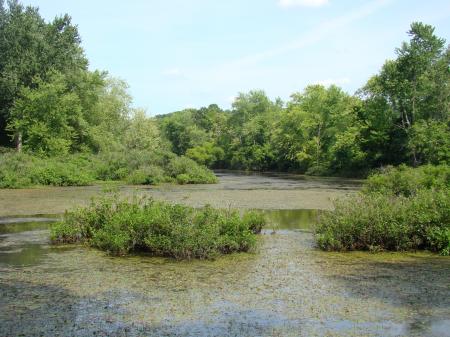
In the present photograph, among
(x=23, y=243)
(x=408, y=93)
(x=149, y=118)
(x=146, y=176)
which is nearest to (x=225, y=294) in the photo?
(x=23, y=243)

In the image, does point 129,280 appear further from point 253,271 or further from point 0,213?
point 0,213

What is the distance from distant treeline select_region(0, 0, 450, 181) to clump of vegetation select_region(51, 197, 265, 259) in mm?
25070

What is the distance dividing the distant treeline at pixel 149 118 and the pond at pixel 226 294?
2785 cm

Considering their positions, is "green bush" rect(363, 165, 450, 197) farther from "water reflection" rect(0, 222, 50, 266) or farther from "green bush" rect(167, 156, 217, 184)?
"green bush" rect(167, 156, 217, 184)

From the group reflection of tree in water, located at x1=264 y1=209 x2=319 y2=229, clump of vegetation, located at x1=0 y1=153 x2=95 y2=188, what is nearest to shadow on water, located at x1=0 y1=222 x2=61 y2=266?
reflection of tree in water, located at x1=264 y1=209 x2=319 y2=229

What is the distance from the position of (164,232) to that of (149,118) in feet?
220

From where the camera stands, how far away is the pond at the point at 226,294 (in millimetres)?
7086

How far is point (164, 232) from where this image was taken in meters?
12.2

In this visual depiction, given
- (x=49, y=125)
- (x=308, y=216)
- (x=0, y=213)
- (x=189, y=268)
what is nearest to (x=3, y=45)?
(x=49, y=125)

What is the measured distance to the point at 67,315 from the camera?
759 centimetres

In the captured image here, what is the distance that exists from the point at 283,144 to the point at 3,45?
1823 inches

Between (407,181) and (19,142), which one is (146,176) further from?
(407,181)

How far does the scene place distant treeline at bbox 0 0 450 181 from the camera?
4234cm

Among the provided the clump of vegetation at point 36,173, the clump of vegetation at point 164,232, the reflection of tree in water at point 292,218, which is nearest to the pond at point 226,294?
the clump of vegetation at point 164,232
